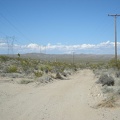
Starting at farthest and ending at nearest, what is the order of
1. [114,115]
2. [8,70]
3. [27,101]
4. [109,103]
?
[8,70]
[27,101]
[109,103]
[114,115]

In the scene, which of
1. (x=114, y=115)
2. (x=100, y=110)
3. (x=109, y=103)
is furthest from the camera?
(x=109, y=103)

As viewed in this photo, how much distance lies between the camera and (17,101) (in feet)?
54.1

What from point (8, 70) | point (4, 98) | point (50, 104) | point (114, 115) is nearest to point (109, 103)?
point (114, 115)

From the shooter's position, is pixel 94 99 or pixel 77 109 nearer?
pixel 77 109

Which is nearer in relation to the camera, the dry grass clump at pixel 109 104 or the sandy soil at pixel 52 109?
the sandy soil at pixel 52 109

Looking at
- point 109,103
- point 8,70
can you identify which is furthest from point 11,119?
point 8,70

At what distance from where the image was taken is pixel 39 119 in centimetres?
1181

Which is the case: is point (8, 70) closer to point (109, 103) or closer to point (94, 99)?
→ point (94, 99)

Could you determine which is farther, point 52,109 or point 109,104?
point 109,104

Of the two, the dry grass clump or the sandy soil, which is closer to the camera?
the sandy soil

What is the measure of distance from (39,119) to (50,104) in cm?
378

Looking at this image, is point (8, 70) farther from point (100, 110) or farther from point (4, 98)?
point (100, 110)

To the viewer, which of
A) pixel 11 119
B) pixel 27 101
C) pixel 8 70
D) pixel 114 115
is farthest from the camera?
pixel 8 70

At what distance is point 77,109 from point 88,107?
40.4 inches
